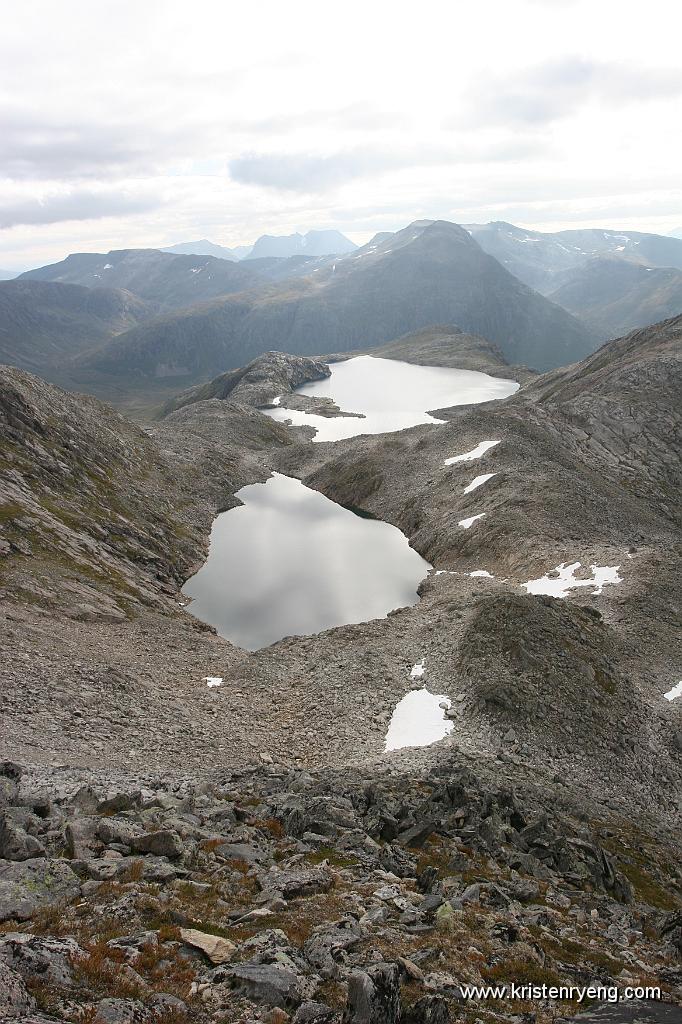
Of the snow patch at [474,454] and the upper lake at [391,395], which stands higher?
the upper lake at [391,395]

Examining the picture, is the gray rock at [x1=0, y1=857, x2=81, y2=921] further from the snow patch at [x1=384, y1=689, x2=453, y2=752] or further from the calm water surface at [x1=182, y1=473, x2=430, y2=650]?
the calm water surface at [x1=182, y1=473, x2=430, y2=650]

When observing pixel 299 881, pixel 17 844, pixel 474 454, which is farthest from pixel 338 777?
pixel 474 454

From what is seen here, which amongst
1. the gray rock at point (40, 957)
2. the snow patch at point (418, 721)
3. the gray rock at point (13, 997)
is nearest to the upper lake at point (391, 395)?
the snow patch at point (418, 721)

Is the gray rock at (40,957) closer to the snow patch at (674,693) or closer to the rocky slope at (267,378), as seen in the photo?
the snow patch at (674,693)

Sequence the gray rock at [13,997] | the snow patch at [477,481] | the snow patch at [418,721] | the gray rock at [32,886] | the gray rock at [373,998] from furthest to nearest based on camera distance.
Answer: the snow patch at [477,481] < the snow patch at [418,721] < the gray rock at [32,886] < the gray rock at [373,998] < the gray rock at [13,997]

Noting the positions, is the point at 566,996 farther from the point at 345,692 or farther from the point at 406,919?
the point at 345,692

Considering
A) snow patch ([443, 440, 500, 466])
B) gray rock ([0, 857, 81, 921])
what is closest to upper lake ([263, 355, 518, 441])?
snow patch ([443, 440, 500, 466])

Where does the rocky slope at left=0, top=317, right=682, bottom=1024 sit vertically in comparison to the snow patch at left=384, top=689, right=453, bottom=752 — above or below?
above
